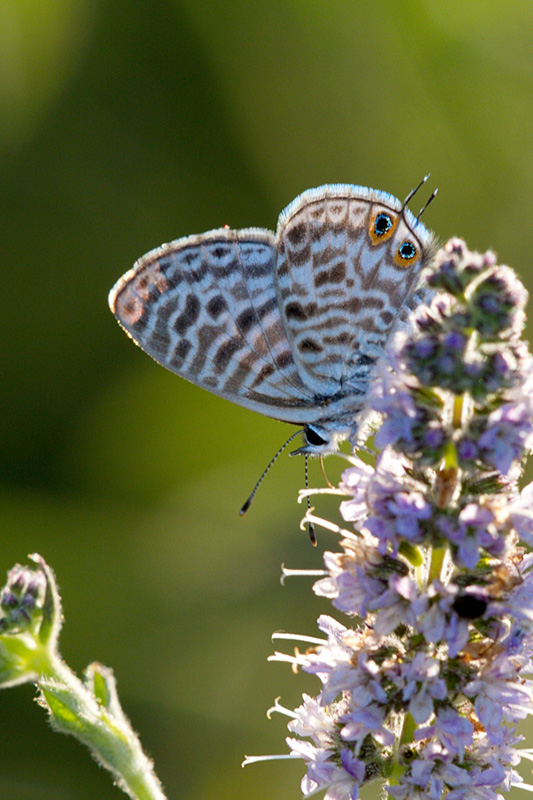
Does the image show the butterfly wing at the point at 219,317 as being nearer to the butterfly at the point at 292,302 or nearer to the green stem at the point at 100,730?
the butterfly at the point at 292,302

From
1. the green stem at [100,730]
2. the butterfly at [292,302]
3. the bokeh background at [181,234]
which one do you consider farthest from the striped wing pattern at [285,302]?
the bokeh background at [181,234]

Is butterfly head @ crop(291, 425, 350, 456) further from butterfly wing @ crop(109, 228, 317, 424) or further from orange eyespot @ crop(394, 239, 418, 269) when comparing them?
orange eyespot @ crop(394, 239, 418, 269)

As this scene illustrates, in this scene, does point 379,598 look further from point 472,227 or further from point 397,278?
point 472,227

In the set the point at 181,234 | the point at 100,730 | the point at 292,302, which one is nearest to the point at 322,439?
the point at 292,302

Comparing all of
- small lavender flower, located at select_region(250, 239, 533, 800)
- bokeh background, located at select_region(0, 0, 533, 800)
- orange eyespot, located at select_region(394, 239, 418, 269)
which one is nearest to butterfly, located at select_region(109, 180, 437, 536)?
orange eyespot, located at select_region(394, 239, 418, 269)

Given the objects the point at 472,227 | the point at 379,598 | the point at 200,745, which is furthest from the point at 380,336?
the point at 200,745
